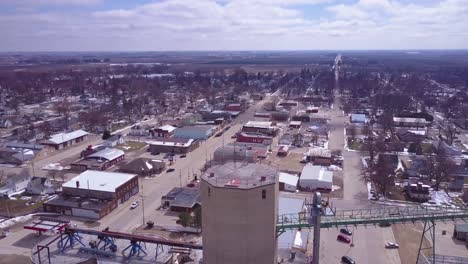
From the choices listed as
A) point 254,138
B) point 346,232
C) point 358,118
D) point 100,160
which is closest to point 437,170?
point 346,232

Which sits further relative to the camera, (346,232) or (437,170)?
(437,170)

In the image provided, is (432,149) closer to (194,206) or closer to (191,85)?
(194,206)

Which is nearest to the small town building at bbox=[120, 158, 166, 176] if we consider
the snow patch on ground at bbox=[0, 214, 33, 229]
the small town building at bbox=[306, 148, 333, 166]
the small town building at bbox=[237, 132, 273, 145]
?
the snow patch on ground at bbox=[0, 214, 33, 229]

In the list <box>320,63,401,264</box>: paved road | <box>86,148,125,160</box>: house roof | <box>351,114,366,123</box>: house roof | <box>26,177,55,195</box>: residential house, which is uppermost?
<box>351,114,366,123</box>: house roof

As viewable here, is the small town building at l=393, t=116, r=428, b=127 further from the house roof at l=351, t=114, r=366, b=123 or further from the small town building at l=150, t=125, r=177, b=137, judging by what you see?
the small town building at l=150, t=125, r=177, b=137

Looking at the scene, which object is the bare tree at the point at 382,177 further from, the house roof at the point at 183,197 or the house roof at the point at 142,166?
the house roof at the point at 142,166

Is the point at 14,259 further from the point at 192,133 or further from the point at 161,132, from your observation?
the point at 161,132
